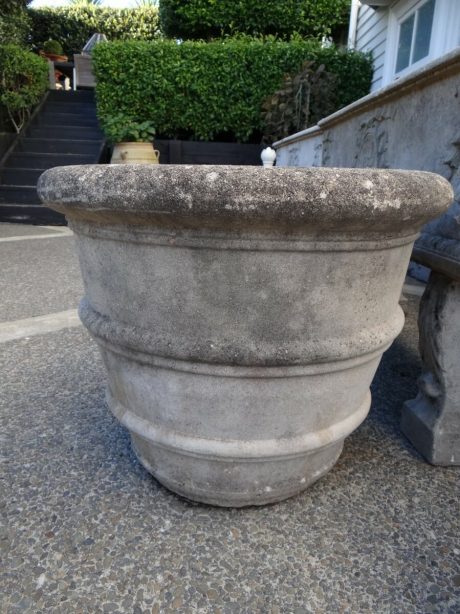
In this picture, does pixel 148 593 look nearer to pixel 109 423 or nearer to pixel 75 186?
pixel 109 423

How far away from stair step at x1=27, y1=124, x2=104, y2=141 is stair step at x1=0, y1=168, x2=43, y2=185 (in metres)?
1.15

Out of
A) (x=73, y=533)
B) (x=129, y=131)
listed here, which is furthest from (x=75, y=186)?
(x=129, y=131)

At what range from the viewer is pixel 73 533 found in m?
1.17

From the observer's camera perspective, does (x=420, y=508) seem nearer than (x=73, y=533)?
No

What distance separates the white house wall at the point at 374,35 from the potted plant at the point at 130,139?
3.78 m

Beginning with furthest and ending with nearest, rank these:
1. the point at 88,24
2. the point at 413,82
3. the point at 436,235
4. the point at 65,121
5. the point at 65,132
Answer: the point at 88,24 < the point at 65,121 < the point at 65,132 < the point at 413,82 < the point at 436,235

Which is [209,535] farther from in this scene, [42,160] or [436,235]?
[42,160]

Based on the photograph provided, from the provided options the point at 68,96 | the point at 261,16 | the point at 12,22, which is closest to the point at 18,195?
the point at 12,22

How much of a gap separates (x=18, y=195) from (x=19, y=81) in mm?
2177

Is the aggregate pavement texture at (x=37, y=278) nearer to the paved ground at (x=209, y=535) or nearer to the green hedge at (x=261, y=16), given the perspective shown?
the paved ground at (x=209, y=535)

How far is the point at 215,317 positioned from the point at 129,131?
23.0ft

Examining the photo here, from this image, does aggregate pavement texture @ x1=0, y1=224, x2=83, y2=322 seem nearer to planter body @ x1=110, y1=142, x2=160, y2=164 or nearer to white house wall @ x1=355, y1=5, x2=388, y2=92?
planter body @ x1=110, y1=142, x2=160, y2=164

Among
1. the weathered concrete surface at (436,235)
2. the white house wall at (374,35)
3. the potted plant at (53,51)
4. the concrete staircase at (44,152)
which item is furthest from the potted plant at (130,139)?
the potted plant at (53,51)

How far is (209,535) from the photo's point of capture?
1.17m
